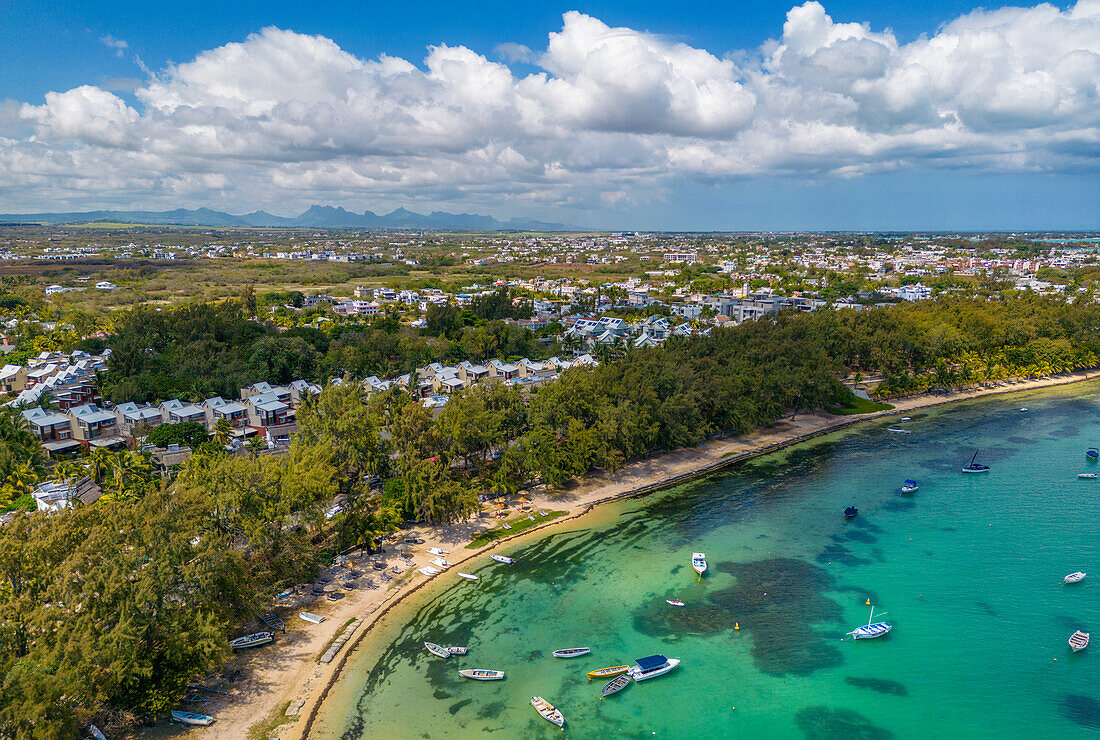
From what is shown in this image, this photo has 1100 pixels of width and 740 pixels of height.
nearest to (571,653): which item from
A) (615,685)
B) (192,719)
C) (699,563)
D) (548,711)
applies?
(615,685)

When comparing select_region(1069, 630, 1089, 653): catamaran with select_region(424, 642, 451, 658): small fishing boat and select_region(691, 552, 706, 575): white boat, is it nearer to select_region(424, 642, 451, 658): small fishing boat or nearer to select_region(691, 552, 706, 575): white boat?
select_region(691, 552, 706, 575): white boat

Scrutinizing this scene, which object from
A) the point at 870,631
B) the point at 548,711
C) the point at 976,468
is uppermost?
the point at 976,468

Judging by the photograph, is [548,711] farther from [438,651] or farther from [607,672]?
[438,651]

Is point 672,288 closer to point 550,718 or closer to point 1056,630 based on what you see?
point 1056,630

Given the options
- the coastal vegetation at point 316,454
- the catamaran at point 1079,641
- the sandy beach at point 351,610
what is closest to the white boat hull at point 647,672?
the sandy beach at point 351,610

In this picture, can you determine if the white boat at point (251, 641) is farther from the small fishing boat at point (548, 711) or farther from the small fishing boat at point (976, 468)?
the small fishing boat at point (976, 468)
